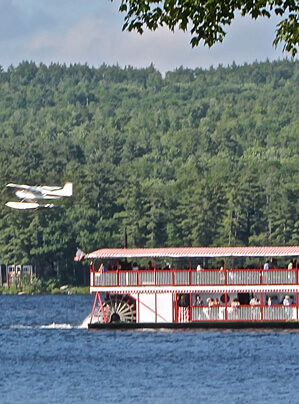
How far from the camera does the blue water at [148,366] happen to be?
43.0m

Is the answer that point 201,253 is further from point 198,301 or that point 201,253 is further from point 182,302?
point 182,302

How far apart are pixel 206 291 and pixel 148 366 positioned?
988 cm

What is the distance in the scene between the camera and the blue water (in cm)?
4297

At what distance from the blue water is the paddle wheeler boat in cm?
70

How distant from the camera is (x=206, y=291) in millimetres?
60625

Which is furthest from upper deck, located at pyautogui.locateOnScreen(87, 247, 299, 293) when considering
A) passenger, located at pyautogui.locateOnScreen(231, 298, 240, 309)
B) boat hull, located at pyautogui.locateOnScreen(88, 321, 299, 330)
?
boat hull, located at pyautogui.locateOnScreen(88, 321, 299, 330)

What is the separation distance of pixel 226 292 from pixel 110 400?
64.3 ft

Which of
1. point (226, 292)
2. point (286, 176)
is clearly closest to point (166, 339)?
point (226, 292)

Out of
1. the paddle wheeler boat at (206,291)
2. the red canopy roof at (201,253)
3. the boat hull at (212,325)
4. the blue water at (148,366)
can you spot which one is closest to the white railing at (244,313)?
the paddle wheeler boat at (206,291)

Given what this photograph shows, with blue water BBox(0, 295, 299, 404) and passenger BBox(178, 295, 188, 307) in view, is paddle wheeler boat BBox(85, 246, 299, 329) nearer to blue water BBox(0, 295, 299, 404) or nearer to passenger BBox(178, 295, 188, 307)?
passenger BBox(178, 295, 188, 307)

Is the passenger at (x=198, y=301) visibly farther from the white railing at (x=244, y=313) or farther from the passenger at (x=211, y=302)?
the passenger at (x=211, y=302)

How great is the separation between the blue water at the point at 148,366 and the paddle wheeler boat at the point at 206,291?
70cm

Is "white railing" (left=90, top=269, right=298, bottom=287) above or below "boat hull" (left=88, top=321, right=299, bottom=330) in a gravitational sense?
above

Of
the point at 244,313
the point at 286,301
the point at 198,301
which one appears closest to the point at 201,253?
the point at 198,301
